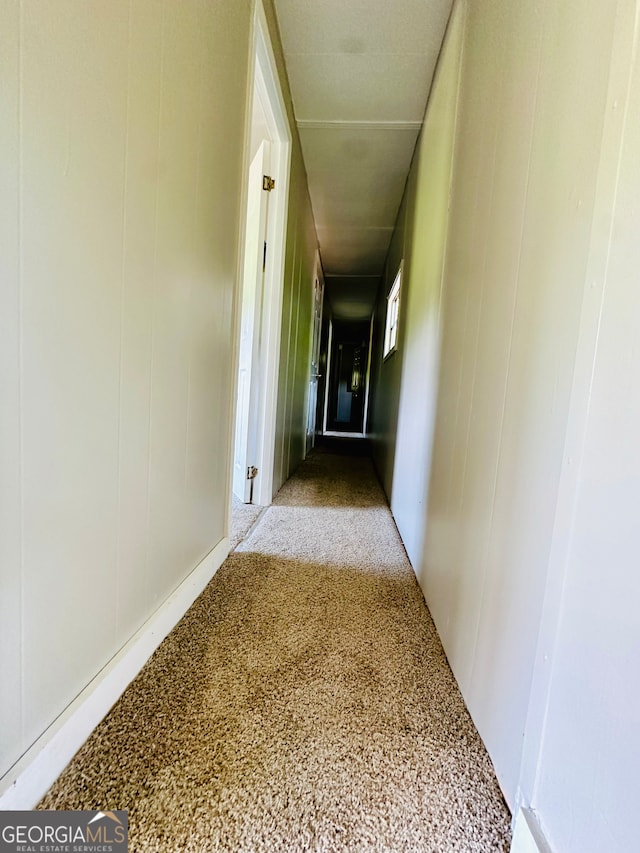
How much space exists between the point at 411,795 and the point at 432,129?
8.10 ft

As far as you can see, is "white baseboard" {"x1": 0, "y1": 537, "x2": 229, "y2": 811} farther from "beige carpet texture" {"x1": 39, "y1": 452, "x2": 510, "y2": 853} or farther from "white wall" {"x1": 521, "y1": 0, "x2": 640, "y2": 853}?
"white wall" {"x1": 521, "y1": 0, "x2": 640, "y2": 853}

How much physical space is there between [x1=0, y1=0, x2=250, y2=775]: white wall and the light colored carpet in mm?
612

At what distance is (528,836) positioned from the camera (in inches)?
19.0

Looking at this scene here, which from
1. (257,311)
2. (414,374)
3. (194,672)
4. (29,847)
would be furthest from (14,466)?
(257,311)

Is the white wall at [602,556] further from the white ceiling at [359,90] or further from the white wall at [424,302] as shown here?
the white ceiling at [359,90]

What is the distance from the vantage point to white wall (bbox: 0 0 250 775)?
503 millimetres

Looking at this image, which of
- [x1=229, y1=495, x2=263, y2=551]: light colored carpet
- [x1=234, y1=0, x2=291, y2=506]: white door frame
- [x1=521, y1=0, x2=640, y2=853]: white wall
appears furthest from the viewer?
[x1=234, y1=0, x2=291, y2=506]: white door frame

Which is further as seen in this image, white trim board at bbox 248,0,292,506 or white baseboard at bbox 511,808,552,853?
white trim board at bbox 248,0,292,506

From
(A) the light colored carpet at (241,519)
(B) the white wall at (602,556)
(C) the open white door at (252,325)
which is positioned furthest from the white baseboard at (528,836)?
(C) the open white door at (252,325)

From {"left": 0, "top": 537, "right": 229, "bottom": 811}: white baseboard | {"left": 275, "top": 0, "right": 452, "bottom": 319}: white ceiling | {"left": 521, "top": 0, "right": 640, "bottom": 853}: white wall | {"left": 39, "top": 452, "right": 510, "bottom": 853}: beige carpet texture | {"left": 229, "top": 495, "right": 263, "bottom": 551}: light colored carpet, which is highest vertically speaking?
{"left": 275, "top": 0, "right": 452, "bottom": 319}: white ceiling

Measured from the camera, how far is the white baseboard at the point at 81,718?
525 mm

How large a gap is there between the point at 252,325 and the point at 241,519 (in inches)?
44.7

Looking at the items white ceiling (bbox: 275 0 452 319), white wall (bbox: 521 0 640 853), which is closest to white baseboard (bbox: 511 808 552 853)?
white wall (bbox: 521 0 640 853)

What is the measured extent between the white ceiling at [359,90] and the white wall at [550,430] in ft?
2.59
